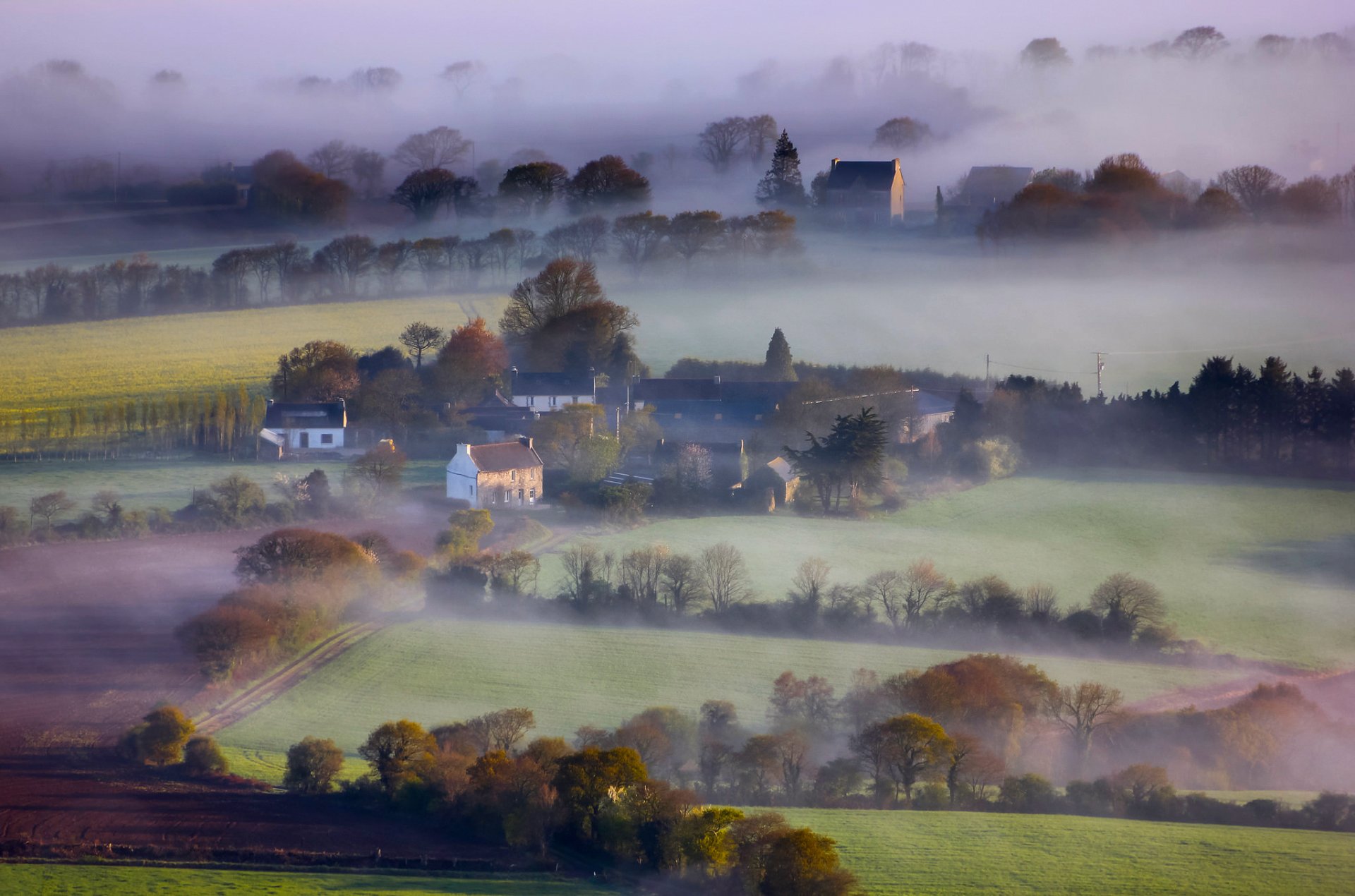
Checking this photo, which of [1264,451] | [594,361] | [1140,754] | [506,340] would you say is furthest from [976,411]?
[1140,754]

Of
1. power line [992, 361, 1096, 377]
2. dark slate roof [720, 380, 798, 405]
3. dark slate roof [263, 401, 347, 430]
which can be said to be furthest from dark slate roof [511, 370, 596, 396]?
power line [992, 361, 1096, 377]

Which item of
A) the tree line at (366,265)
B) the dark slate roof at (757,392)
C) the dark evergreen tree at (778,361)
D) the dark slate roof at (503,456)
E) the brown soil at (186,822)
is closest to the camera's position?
the brown soil at (186,822)

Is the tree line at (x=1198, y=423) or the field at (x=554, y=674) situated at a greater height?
the tree line at (x=1198, y=423)

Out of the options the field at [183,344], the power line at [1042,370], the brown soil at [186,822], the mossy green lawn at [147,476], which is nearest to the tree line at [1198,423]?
the power line at [1042,370]

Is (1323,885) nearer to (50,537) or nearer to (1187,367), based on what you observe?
(50,537)

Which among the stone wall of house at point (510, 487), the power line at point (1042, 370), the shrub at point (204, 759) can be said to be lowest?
the shrub at point (204, 759)

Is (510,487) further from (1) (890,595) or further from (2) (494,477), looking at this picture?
(1) (890,595)

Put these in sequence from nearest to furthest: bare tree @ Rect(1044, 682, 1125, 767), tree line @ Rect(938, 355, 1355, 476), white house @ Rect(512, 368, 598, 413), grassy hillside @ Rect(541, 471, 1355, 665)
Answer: bare tree @ Rect(1044, 682, 1125, 767) < grassy hillside @ Rect(541, 471, 1355, 665) < tree line @ Rect(938, 355, 1355, 476) < white house @ Rect(512, 368, 598, 413)

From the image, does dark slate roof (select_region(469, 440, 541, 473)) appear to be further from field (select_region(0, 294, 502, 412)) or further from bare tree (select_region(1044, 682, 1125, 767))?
bare tree (select_region(1044, 682, 1125, 767))

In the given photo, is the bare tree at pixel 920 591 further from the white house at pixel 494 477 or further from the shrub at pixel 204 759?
the shrub at pixel 204 759
